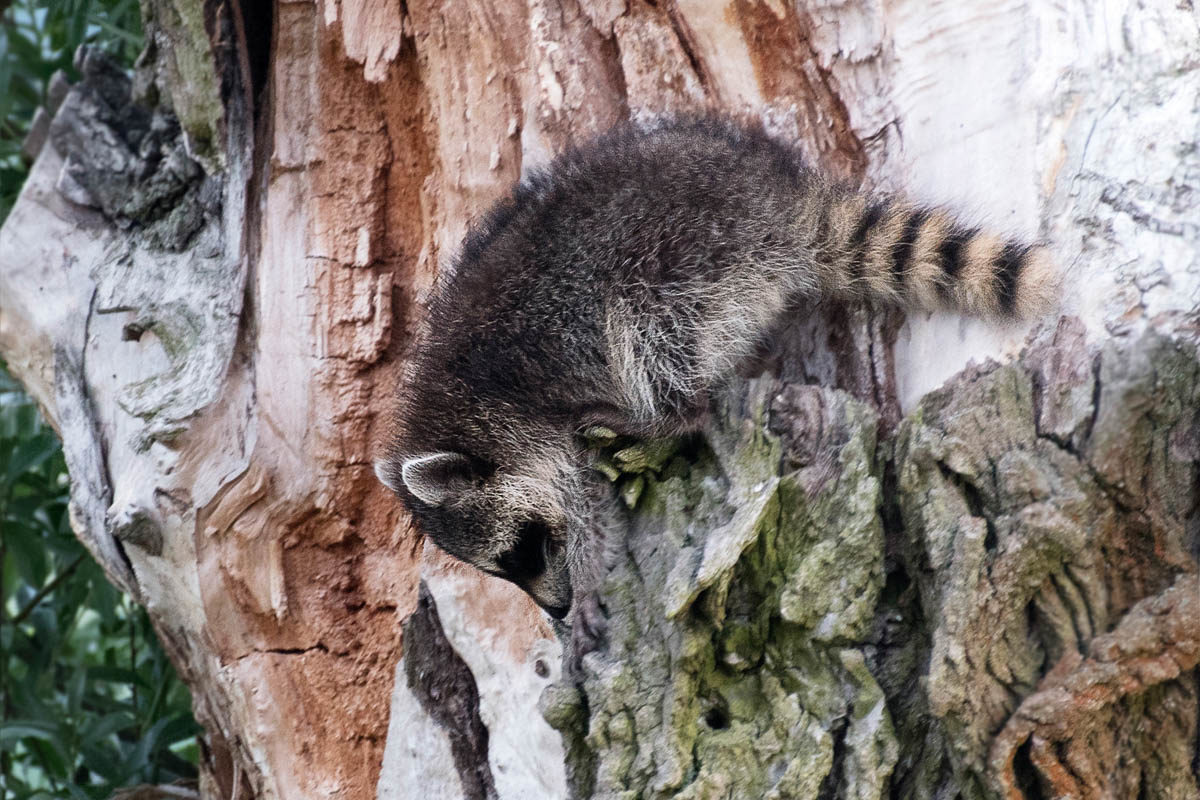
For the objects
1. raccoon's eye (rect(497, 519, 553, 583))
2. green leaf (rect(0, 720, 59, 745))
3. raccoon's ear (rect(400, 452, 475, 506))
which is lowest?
green leaf (rect(0, 720, 59, 745))

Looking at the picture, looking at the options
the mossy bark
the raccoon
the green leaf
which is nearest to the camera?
the mossy bark

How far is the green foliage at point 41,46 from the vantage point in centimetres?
421

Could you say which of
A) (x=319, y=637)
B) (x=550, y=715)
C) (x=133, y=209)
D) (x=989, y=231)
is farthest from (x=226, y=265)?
(x=989, y=231)

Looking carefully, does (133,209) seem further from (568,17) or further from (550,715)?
(550,715)

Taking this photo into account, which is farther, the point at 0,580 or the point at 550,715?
the point at 0,580

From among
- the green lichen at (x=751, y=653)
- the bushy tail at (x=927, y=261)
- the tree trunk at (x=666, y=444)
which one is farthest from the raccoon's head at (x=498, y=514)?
the bushy tail at (x=927, y=261)

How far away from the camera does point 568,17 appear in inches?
121

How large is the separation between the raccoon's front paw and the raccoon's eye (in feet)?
2.13

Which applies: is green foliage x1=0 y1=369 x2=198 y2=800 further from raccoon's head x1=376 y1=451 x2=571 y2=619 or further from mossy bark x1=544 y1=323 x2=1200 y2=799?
mossy bark x1=544 y1=323 x2=1200 y2=799

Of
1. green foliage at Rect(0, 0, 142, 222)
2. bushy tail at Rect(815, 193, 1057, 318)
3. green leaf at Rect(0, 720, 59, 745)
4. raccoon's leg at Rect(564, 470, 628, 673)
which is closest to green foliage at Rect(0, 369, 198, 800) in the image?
green leaf at Rect(0, 720, 59, 745)

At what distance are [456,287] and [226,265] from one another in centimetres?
85

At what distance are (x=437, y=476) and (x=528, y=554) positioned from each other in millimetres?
339

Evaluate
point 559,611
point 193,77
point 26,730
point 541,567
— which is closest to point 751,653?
point 559,611

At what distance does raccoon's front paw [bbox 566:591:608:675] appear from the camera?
2.35 meters
